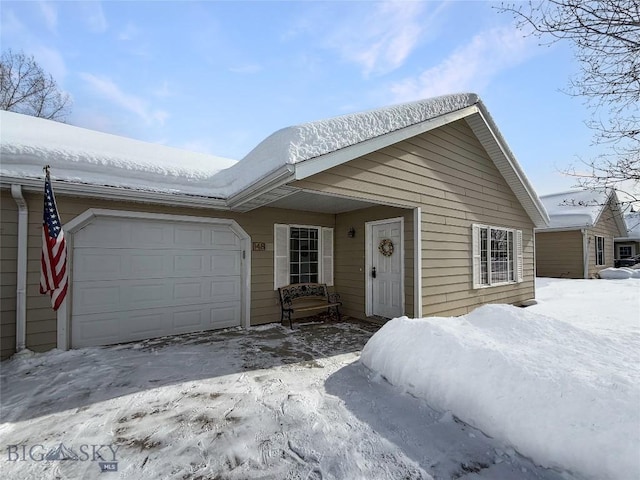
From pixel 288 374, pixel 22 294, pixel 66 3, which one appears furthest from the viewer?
pixel 66 3

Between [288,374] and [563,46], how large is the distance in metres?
5.86

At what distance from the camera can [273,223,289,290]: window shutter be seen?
6387mm

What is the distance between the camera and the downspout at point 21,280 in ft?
13.2

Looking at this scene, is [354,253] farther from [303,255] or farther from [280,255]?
[280,255]

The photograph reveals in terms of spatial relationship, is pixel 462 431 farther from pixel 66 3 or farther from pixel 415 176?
pixel 66 3

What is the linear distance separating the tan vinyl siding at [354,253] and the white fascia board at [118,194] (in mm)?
2875

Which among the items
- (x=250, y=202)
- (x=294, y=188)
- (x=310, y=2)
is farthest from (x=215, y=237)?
(x=310, y=2)

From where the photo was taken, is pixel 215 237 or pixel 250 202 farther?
pixel 215 237

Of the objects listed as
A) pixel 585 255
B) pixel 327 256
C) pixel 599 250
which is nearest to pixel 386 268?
pixel 327 256

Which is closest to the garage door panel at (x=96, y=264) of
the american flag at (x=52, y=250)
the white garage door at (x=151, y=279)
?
the white garage door at (x=151, y=279)

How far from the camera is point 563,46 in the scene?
4.18 metres

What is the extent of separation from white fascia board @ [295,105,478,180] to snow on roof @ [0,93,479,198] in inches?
3.0

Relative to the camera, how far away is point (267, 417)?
2629mm

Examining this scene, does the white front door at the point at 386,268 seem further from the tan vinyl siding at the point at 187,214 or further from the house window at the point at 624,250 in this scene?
the house window at the point at 624,250
